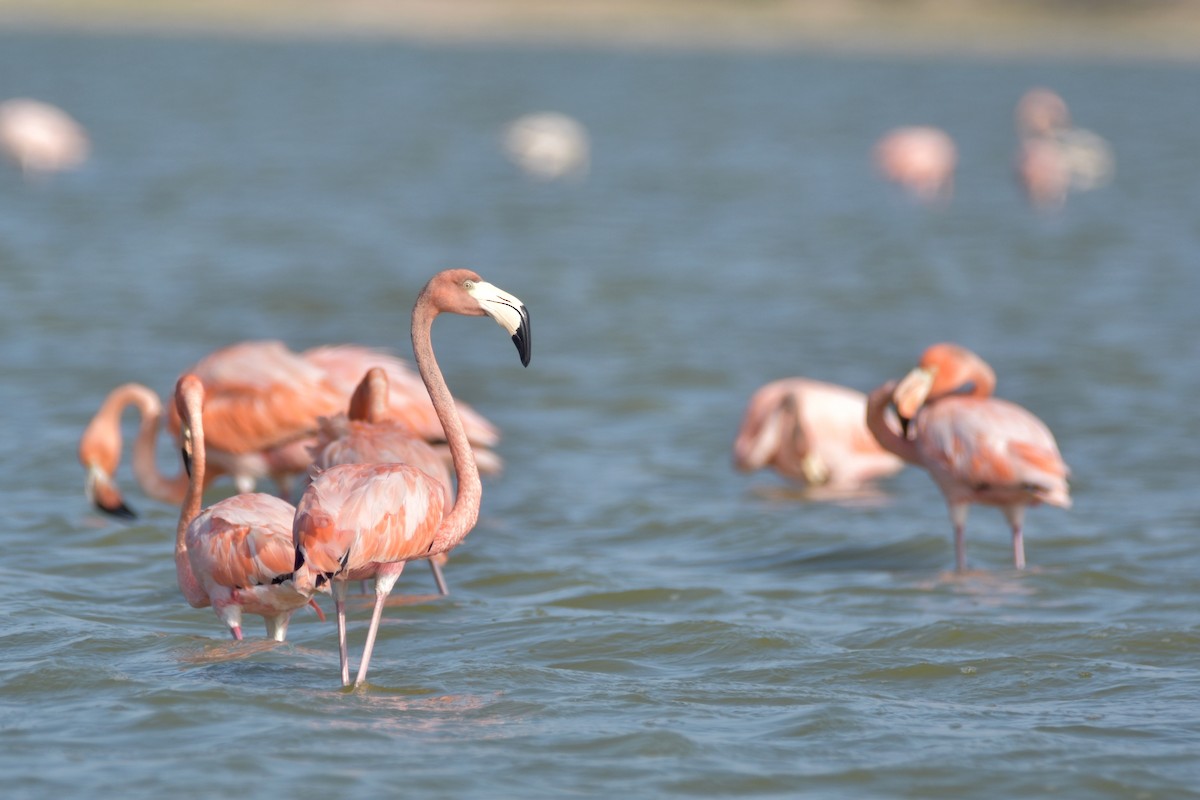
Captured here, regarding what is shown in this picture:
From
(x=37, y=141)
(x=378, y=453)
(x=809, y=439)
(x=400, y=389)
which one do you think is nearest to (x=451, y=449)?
(x=378, y=453)

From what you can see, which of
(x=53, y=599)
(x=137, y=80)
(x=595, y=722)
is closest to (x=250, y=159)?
(x=137, y=80)

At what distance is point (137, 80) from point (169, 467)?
22519 mm

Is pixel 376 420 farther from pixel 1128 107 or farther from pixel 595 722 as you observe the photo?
pixel 1128 107

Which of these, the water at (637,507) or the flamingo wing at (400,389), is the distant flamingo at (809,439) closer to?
the water at (637,507)

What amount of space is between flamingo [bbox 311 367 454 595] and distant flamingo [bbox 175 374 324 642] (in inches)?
18.7

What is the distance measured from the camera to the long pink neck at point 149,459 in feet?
21.8

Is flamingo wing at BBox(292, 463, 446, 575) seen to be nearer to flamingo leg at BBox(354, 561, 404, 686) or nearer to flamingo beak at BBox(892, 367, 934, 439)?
flamingo leg at BBox(354, 561, 404, 686)

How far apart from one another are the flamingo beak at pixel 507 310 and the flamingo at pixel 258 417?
71.2 inches

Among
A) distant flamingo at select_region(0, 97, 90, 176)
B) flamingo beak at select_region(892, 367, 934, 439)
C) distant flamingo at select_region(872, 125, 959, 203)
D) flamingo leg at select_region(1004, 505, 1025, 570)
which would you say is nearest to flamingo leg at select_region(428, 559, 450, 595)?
flamingo beak at select_region(892, 367, 934, 439)

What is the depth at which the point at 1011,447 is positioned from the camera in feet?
19.9

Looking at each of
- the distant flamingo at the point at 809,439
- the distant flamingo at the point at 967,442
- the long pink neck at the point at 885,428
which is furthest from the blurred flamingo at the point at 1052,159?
the long pink neck at the point at 885,428

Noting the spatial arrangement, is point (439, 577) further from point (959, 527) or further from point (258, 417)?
point (959, 527)

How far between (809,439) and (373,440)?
8.96ft

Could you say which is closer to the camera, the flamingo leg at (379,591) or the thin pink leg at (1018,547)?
the flamingo leg at (379,591)
